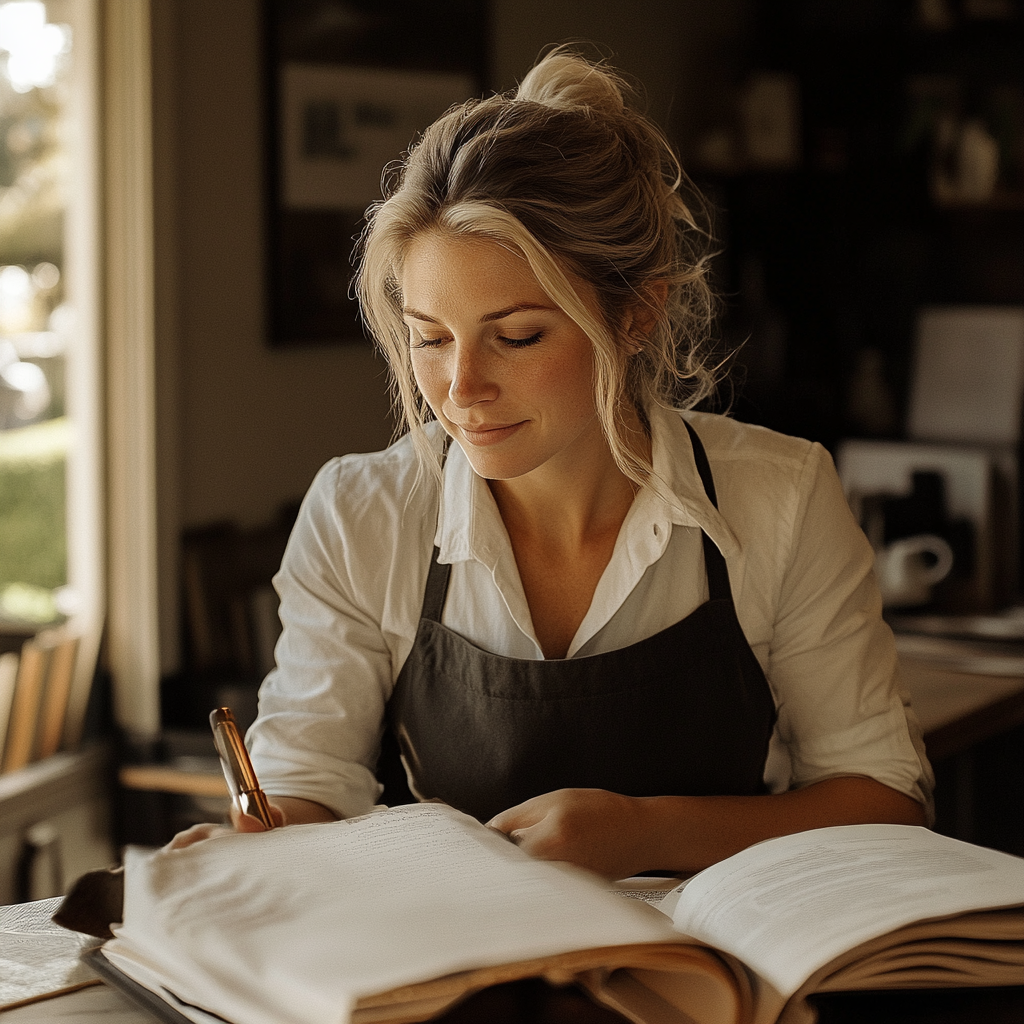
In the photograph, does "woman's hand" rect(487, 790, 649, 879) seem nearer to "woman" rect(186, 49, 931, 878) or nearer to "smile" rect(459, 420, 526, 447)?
"woman" rect(186, 49, 931, 878)

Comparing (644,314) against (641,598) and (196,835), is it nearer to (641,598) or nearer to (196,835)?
(641,598)

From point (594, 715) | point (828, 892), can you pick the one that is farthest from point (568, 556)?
point (828, 892)

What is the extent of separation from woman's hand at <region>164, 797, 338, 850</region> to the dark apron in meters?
0.15

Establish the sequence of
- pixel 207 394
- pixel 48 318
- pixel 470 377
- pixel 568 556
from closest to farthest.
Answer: pixel 470 377
pixel 568 556
pixel 48 318
pixel 207 394

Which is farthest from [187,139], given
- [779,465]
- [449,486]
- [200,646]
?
[779,465]

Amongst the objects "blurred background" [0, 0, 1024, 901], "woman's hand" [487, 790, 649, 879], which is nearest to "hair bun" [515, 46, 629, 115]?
"woman's hand" [487, 790, 649, 879]

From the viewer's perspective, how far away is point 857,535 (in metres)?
1.47

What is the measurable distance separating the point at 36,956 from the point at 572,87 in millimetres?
985

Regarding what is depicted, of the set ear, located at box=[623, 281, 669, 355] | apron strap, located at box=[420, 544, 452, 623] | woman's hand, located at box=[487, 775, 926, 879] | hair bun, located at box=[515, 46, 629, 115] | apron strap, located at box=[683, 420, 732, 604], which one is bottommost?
woman's hand, located at box=[487, 775, 926, 879]

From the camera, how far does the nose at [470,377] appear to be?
50.3 inches

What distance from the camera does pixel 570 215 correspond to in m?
1.31

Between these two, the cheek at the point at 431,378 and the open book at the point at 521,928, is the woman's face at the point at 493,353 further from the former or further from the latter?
the open book at the point at 521,928

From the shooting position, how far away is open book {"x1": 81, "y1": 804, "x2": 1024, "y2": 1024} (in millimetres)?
781

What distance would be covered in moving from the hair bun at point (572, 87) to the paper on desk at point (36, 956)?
916mm
